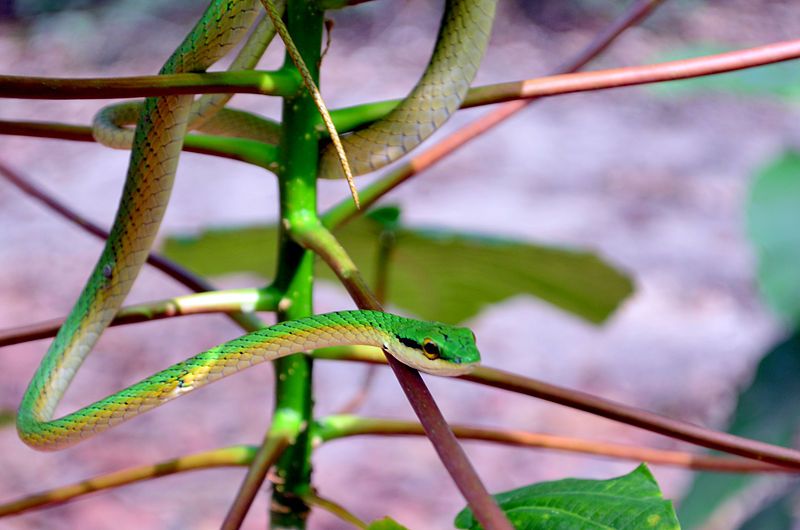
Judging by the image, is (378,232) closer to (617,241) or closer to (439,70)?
(439,70)

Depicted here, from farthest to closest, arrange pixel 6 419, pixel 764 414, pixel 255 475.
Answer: pixel 764 414, pixel 6 419, pixel 255 475

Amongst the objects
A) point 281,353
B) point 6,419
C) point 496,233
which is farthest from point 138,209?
point 496,233

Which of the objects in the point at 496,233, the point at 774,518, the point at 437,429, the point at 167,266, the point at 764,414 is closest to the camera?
the point at 437,429

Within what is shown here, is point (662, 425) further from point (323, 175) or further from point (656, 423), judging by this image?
point (323, 175)

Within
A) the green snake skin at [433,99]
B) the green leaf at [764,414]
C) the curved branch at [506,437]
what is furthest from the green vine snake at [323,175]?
the green leaf at [764,414]

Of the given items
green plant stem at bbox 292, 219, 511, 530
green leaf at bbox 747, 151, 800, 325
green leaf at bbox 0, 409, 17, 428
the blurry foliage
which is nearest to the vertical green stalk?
green plant stem at bbox 292, 219, 511, 530

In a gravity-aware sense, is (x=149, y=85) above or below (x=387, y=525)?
above

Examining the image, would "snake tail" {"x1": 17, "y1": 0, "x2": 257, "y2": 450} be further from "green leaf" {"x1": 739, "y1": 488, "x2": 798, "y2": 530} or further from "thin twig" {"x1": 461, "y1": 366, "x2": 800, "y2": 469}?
"green leaf" {"x1": 739, "y1": 488, "x2": 798, "y2": 530}

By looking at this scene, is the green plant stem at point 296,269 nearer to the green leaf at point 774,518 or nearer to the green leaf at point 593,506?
the green leaf at point 593,506
